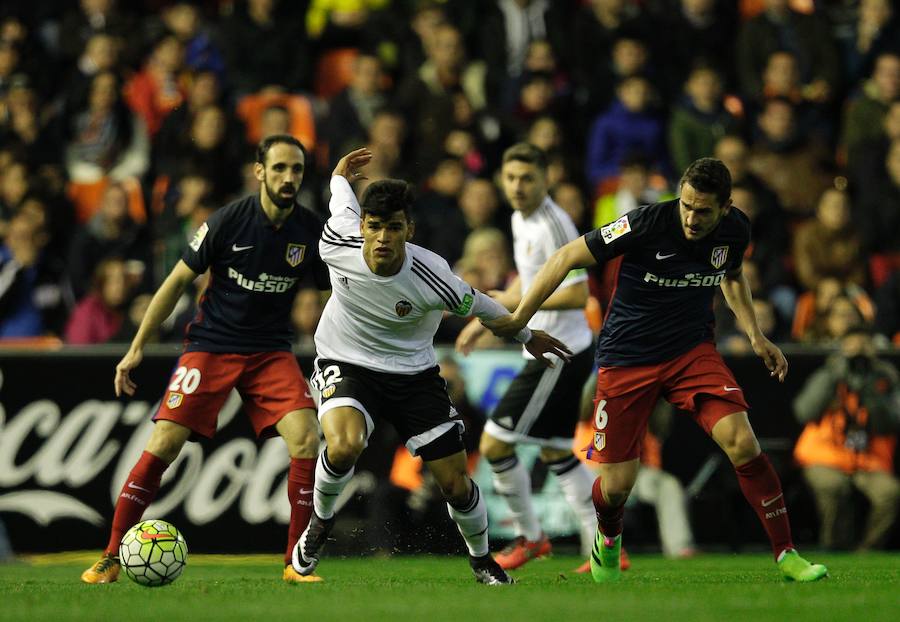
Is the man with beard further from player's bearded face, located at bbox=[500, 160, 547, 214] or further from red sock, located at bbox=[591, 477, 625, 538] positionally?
red sock, located at bbox=[591, 477, 625, 538]

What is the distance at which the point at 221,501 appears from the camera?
12742 mm

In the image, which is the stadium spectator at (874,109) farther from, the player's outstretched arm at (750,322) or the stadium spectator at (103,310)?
the stadium spectator at (103,310)

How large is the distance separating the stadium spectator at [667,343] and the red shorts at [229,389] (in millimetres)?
1700

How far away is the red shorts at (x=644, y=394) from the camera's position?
8.89 meters

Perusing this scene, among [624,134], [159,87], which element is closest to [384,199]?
[624,134]

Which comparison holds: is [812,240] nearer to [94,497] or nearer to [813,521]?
[813,521]

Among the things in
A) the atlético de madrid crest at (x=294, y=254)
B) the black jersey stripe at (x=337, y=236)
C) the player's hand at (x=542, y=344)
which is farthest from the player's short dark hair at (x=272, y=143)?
the player's hand at (x=542, y=344)

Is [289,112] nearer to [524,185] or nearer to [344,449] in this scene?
[524,185]

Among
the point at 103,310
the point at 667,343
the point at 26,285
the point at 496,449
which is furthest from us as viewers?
the point at 26,285

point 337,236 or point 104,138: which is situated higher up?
point 337,236

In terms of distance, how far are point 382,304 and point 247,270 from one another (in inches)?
54.0

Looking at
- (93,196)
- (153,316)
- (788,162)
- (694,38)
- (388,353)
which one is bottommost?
(93,196)

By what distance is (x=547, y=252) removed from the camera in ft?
34.2

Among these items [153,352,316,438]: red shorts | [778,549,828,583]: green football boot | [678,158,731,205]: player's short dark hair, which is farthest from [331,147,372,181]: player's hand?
[778,549,828,583]: green football boot
